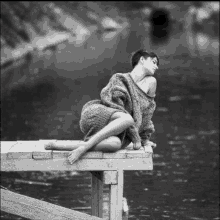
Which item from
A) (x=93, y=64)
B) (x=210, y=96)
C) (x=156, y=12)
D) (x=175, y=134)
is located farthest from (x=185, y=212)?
(x=156, y=12)

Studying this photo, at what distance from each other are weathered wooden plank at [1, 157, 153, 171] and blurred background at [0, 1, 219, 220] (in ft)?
9.96

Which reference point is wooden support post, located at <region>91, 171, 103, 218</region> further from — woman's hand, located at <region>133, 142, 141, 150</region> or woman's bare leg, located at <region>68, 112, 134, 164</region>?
woman's bare leg, located at <region>68, 112, 134, 164</region>

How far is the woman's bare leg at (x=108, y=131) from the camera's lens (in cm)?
847

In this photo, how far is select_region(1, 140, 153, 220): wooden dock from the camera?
8305 mm

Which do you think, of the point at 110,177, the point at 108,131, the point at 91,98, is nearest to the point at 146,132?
the point at 108,131

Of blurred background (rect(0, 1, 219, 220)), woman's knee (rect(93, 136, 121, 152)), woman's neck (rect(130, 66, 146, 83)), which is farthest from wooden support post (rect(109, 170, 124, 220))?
blurred background (rect(0, 1, 219, 220))

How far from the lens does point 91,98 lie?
27.0 m

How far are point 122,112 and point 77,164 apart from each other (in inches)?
25.7

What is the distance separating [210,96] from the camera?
2855 cm

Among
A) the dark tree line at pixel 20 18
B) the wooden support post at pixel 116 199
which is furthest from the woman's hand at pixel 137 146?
the dark tree line at pixel 20 18

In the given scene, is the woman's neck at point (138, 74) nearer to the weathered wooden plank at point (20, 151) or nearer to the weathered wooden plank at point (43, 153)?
the weathered wooden plank at point (43, 153)

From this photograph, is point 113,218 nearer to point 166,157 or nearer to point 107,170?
point 107,170

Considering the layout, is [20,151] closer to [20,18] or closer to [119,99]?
[119,99]

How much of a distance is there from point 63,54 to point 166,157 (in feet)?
109
